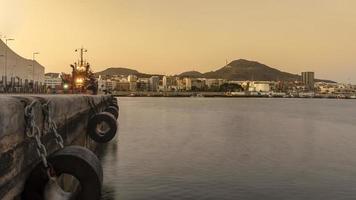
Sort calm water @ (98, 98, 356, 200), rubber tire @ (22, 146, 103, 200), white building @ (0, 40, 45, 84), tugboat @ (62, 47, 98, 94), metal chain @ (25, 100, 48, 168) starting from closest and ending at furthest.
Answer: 1. metal chain @ (25, 100, 48, 168)
2. rubber tire @ (22, 146, 103, 200)
3. calm water @ (98, 98, 356, 200)
4. tugboat @ (62, 47, 98, 94)
5. white building @ (0, 40, 45, 84)

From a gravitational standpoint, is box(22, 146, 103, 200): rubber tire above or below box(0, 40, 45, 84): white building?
below

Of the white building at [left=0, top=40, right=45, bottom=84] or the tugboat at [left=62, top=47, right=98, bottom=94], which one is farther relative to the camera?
the white building at [left=0, top=40, right=45, bottom=84]

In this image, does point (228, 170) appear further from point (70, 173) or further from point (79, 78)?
point (79, 78)

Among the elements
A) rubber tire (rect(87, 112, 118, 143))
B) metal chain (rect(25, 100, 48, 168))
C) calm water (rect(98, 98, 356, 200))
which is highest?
metal chain (rect(25, 100, 48, 168))

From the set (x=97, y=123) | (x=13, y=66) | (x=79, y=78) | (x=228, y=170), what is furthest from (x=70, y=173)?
(x=13, y=66)

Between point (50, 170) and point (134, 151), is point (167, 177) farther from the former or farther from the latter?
point (50, 170)

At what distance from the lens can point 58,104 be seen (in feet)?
41.7

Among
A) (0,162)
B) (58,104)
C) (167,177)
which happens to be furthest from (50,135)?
(167,177)

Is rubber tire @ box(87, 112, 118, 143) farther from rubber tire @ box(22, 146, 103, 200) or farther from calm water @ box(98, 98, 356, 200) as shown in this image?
rubber tire @ box(22, 146, 103, 200)

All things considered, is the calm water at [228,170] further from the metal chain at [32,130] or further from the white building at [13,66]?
the white building at [13,66]

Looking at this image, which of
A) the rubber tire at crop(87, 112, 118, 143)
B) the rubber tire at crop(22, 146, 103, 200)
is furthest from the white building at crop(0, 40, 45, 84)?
the rubber tire at crop(22, 146, 103, 200)

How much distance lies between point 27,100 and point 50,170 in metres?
1.42

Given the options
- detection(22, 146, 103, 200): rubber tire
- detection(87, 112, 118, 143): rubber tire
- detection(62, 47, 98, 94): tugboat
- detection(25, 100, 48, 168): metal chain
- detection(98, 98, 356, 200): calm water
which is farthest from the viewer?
detection(62, 47, 98, 94): tugboat

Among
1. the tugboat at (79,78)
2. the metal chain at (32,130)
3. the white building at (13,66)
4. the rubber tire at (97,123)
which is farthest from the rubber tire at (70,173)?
the white building at (13,66)
